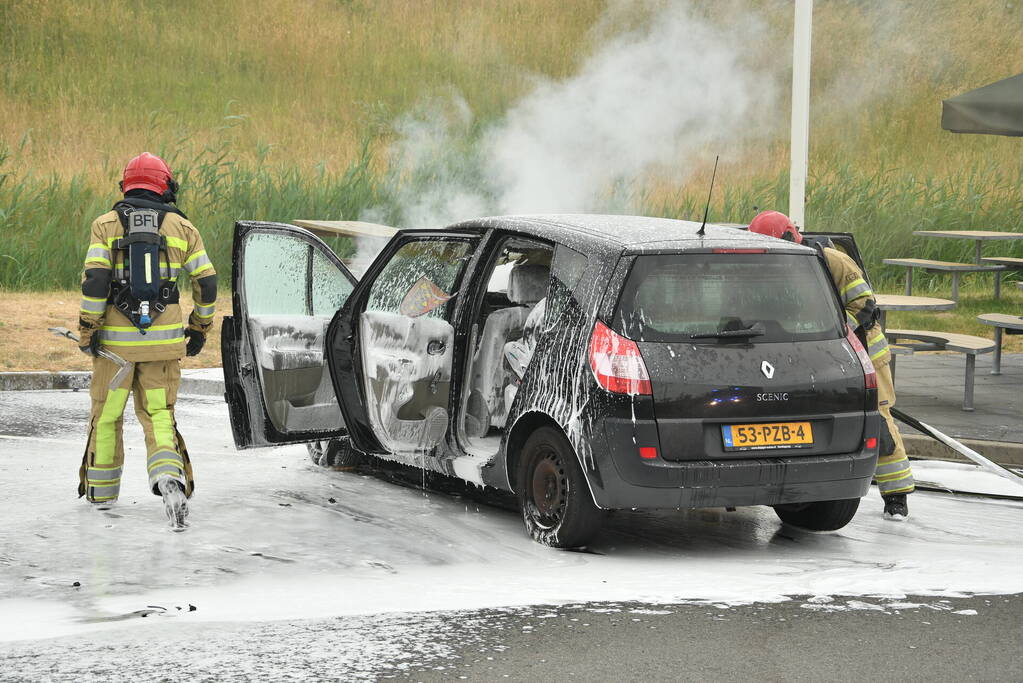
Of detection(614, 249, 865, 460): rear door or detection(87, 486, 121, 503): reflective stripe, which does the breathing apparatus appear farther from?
detection(614, 249, 865, 460): rear door

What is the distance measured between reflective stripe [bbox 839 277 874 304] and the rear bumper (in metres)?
1.32

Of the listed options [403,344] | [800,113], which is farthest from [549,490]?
[800,113]

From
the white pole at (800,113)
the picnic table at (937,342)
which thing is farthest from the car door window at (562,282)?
the white pole at (800,113)

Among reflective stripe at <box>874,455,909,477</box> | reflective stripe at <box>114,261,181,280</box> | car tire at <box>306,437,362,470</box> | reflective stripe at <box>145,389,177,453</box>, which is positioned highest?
reflective stripe at <box>114,261,181,280</box>

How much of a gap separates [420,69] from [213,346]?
2382 cm

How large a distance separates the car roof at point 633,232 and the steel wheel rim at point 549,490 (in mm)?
950

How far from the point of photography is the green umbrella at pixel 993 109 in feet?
38.6

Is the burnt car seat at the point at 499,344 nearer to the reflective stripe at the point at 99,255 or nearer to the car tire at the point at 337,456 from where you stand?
the car tire at the point at 337,456

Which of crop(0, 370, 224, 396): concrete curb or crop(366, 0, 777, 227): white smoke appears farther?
crop(366, 0, 777, 227): white smoke

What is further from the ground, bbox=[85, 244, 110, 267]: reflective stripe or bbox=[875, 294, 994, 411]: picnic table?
bbox=[85, 244, 110, 267]: reflective stripe

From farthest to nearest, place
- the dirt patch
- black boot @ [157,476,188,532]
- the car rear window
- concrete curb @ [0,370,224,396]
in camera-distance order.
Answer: the dirt patch, concrete curb @ [0,370,224,396], black boot @ [157,476,188,532], the car rear window

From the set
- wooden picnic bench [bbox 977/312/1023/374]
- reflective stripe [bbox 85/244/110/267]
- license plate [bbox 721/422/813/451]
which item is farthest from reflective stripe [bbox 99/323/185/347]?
wooden picnic bench [bbox 977/312/1023/374]

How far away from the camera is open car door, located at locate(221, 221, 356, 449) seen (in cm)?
761

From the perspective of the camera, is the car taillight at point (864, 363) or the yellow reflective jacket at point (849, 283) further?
the yellow reflective jacket at point (849, 283)
